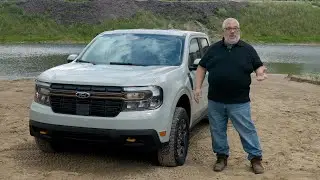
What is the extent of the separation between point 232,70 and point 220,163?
1.27m

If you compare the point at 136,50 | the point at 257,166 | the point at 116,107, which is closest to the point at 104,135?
the point at 116,107

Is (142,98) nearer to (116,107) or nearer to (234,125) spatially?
(116,107)

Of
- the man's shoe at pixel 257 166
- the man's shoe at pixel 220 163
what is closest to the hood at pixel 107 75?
the man's shoe at pixel 220 163

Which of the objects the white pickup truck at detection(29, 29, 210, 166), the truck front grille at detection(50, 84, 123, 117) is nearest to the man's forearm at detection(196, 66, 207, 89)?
the white pickup truck at detection(29, 29, 210, 166)

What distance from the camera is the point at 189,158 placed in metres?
6.94

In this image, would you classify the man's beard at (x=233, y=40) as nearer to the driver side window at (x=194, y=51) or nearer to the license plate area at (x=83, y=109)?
the driver side window at (x=194, y=51)

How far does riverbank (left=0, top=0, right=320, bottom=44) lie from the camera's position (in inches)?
1813

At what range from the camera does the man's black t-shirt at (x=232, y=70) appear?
19.4 ft

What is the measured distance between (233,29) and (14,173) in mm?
3170

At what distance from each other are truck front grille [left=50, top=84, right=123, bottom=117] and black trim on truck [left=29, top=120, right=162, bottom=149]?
20cm

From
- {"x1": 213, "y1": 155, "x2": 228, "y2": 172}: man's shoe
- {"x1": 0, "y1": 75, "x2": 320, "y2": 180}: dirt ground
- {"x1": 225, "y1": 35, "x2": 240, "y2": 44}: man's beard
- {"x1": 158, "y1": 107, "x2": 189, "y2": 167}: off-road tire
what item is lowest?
{"x1": 0, "y1": 75, "x2": 320, "y2": 180}: dirt ground

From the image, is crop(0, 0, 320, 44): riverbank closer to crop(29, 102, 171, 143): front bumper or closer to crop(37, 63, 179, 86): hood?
crop(37, 63, 179, 86): hood

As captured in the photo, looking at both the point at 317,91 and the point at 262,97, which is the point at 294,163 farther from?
the point at 317,91

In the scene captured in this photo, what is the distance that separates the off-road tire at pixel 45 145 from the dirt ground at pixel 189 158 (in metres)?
0.08
